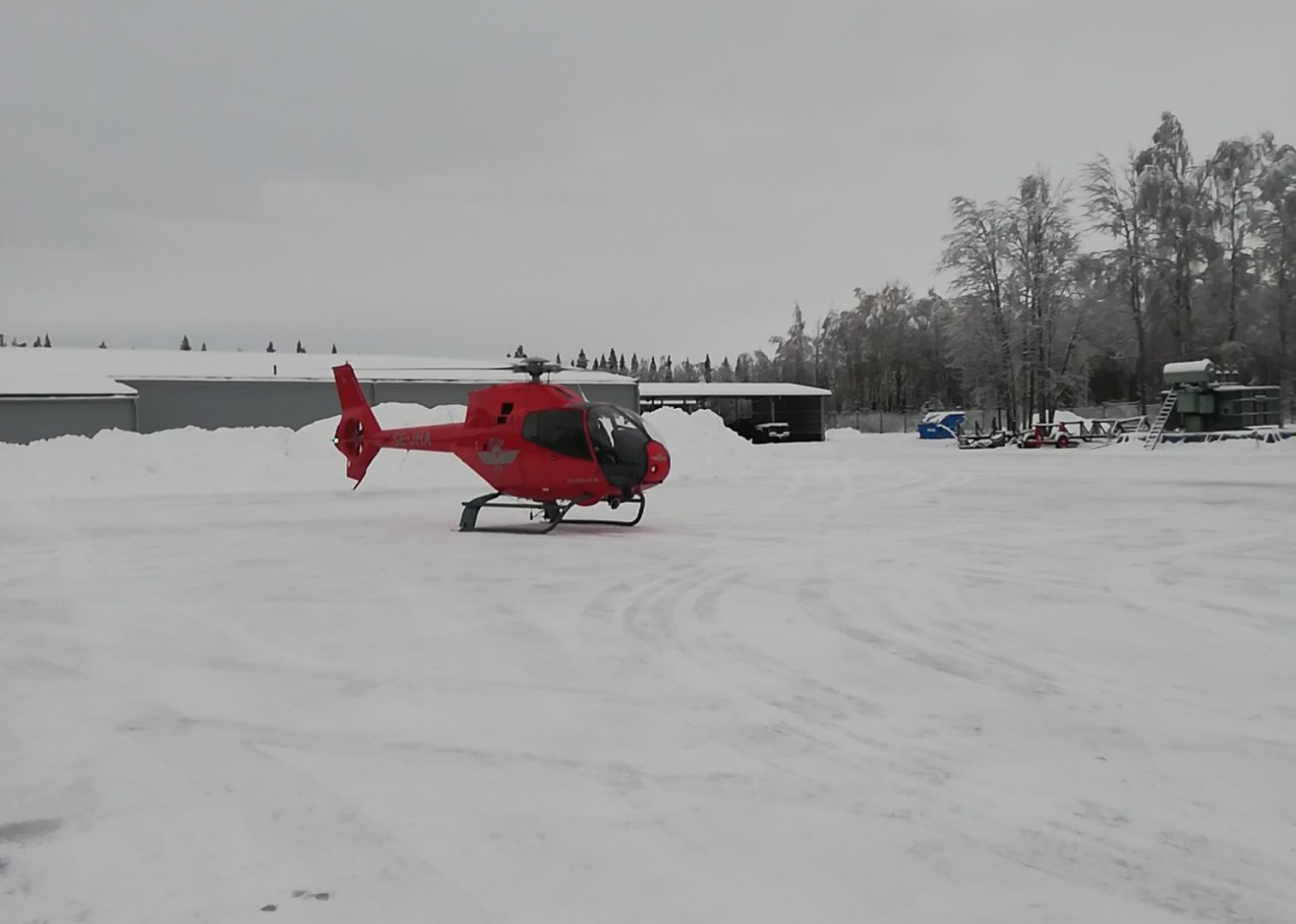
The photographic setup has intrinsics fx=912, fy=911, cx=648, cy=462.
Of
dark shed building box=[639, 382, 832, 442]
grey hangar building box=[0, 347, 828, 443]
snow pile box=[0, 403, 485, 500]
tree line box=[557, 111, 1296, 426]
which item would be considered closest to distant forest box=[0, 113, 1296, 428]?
tree line box=[557, 111, 1296, 426]

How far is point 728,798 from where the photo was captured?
11.5 ft

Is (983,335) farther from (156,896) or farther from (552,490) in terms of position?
(156,896)

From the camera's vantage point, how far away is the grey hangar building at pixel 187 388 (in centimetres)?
2880

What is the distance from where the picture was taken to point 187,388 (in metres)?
31.8

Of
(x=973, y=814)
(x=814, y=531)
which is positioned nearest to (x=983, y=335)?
(x=814, y=531)

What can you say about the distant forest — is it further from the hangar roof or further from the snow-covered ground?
the snow-covered ground

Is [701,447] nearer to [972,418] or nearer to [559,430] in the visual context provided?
[559,430]

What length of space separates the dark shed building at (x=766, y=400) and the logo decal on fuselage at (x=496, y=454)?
3607 centimetres

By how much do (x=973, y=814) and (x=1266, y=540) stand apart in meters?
8.85

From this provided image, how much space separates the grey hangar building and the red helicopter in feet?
44.8

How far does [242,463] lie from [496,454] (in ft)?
43.3

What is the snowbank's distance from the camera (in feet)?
69.5

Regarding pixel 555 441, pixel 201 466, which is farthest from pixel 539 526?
pixel 201 466

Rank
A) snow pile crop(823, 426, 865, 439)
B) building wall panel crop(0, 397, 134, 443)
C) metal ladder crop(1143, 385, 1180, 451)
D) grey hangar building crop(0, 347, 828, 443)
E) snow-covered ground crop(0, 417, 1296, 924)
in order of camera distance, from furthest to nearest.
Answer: snow pile crop(823, 426, 865, 439), metal ladder crop(1143, 385, 1180, 451), grey hangar building crop(0, 347, 828, 443), building wall panel crop(0, 397, 134, 443), snow-covered ground crop(0, 417, 1296, 924)
